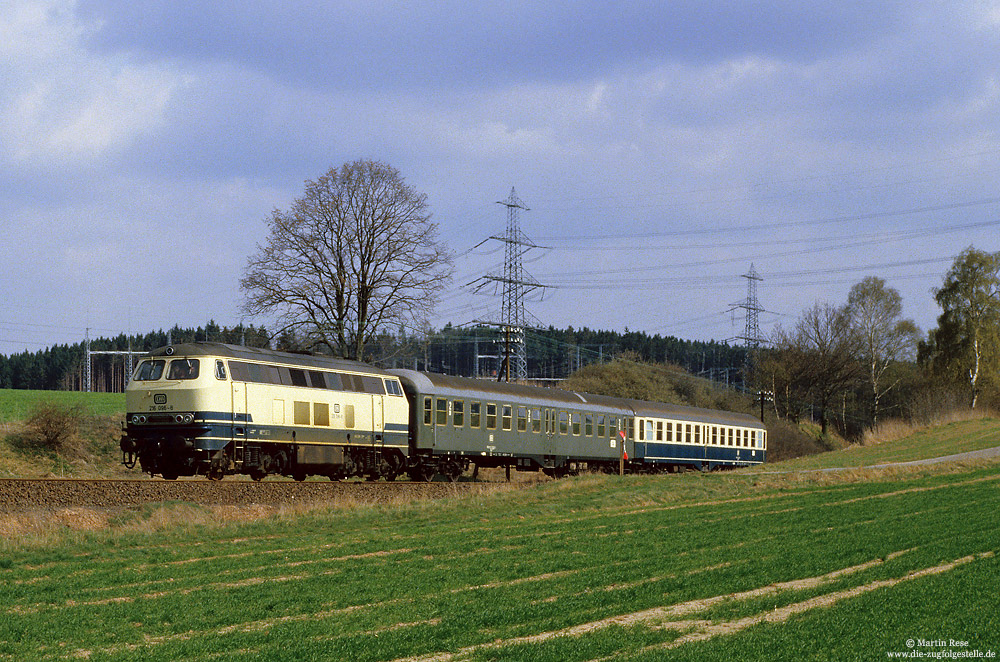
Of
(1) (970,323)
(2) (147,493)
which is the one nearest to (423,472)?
(2) (147,493)

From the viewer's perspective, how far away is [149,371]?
29.8 m

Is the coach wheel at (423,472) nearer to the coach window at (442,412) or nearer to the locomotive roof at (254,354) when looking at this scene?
the coach window at (442,412)

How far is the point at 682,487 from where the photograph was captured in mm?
34438

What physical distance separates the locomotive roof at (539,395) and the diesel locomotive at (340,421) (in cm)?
7

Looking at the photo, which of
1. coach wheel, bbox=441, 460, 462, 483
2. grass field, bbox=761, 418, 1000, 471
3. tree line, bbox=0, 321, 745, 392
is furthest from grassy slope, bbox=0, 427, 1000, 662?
tree line, bbox=0, 321, 745, 392

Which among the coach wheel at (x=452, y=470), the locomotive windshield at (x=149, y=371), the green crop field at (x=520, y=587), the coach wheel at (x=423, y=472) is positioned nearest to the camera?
the green crop field at (x=520, y=587)

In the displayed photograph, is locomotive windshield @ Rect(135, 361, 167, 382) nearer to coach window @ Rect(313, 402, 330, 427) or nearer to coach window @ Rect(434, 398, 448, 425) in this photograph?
coach window @ Rect(313, 402, 330, 427)

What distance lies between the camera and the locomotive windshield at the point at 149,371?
1159 inches

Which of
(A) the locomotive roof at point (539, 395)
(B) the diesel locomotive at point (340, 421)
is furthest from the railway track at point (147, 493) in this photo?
(A) the locomotive roof at point (539, 395)

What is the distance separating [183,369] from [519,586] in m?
17.4

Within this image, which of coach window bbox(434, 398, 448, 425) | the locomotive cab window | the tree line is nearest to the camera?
the locomotive cab window

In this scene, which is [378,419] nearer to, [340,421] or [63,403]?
[340,421]

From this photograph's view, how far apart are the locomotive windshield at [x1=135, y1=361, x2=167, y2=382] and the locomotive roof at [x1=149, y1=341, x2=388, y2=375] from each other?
0.97 ft

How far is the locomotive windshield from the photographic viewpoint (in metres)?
29.4
